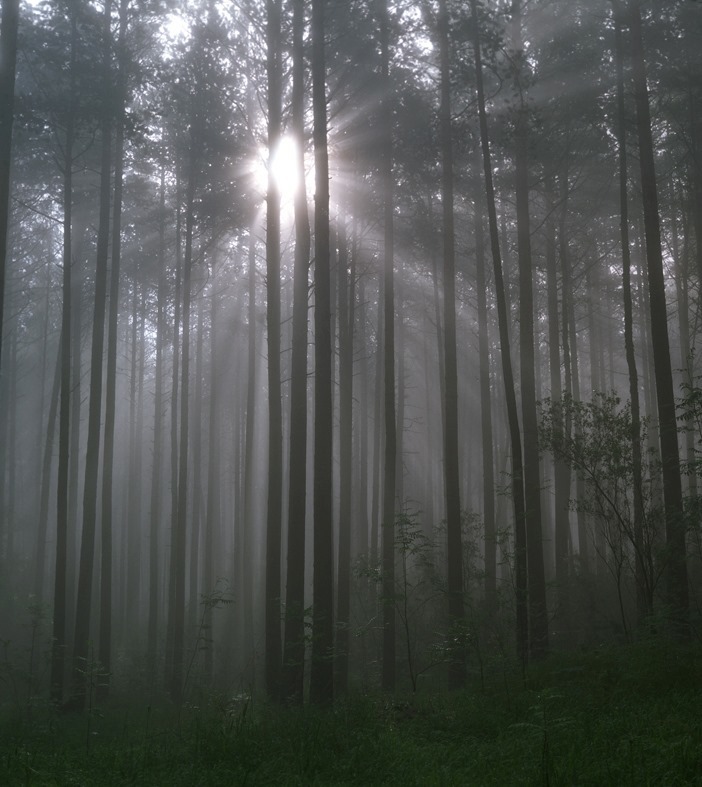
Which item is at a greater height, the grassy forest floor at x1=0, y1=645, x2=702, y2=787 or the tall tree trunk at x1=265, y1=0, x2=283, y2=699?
the tall tree trunk at x1=265, y1=0, x2=283, y2=699

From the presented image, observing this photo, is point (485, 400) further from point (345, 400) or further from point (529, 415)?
point (529, 415)

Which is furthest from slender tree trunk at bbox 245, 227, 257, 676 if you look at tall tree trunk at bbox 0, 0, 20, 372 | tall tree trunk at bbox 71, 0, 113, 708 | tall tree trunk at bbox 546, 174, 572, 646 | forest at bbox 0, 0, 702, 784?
tall tree trunk at bbox 0, 0, 20, 372

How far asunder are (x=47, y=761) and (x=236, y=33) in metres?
14.0

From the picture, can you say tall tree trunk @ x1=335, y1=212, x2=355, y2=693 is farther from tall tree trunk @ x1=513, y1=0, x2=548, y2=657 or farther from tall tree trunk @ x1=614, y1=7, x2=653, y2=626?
tall tree trunk @ x1=614, y1=7, x2=653, y2=626

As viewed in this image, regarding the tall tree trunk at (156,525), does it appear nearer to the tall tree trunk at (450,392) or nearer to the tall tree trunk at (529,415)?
the tall tree trunk at (450,392)

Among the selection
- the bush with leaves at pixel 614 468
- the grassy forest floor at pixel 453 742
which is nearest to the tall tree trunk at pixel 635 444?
the bush with leaves at pixel 614 468

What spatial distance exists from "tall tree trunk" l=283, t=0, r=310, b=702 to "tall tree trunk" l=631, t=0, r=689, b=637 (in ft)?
17.5

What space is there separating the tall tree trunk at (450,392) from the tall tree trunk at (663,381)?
3.33 meters

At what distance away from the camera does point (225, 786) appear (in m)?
5.78

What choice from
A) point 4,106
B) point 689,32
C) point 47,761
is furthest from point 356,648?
point 689,32

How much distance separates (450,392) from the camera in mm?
13031

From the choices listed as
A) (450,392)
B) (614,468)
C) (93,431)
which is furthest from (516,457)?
(93,431)

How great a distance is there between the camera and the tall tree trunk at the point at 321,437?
1008 cm

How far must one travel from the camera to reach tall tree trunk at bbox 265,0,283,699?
38.9 ft
